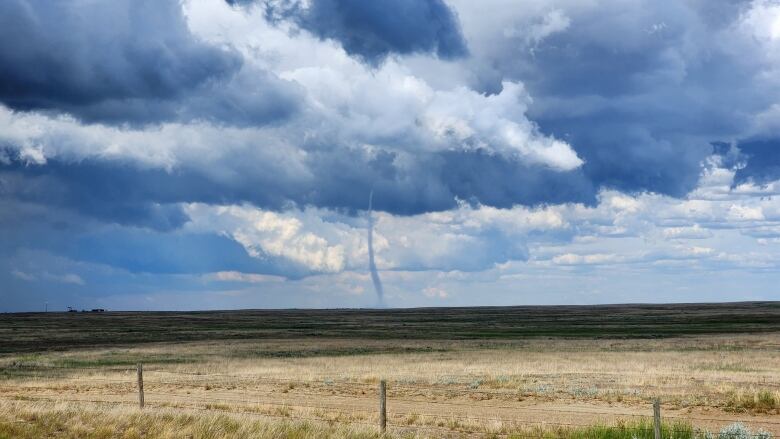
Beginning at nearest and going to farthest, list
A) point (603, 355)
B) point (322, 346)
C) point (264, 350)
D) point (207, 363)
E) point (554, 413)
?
1. point (554, 413)
2. point (207, 363)
3. point (603, 355)
4. point (264, 350)
5. point (322, 346)

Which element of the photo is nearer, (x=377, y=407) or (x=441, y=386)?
(x=377, y=407)

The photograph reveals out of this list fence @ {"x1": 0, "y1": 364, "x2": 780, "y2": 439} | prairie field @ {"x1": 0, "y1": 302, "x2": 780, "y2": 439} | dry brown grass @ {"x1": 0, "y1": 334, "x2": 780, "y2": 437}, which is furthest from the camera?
dry brown grass @ {"x1": 0, "y1": 334, "x2": 780, "y2": 437}

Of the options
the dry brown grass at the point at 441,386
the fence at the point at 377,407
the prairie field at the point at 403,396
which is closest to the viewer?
the prairie field at the point at 403,396

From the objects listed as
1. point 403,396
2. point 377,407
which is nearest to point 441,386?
point 403,396

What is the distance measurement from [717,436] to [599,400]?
988 centimetres

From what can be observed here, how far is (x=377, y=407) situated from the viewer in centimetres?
2609

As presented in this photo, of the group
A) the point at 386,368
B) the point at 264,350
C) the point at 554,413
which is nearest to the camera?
the point at 554,413

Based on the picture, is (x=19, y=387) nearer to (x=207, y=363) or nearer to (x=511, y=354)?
(x=207, y=363)

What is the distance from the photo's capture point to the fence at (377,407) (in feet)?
68.4

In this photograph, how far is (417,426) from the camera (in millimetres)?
21609

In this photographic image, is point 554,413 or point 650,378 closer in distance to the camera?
point 554,413

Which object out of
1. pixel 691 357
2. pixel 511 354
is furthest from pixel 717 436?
pixel 511 354

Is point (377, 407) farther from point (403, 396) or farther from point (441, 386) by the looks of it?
point (441, 386)

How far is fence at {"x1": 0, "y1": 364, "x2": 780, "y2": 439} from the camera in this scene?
2086 centimetres
